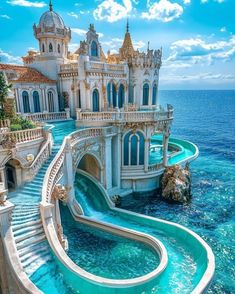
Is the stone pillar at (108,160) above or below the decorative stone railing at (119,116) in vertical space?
below

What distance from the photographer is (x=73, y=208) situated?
19234 millimetres

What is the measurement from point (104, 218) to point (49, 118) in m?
13.2

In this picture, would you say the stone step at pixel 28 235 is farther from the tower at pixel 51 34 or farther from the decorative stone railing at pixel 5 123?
the tower at pixel 51 34

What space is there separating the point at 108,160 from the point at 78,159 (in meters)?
5.08

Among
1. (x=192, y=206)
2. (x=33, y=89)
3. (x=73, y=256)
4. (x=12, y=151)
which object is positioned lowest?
(x=192, y=206)

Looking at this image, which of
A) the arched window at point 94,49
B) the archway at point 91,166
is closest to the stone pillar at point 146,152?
the archway at point 91,166

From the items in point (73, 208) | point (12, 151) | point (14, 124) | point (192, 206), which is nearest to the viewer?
point (12, 151)

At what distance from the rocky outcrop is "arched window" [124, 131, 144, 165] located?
403cm

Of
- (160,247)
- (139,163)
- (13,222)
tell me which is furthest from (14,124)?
(139,163)

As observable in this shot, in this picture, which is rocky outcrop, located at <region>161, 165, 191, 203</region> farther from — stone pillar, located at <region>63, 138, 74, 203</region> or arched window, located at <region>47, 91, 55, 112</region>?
arched window, located at <region>47, 91, 55, 112</region>

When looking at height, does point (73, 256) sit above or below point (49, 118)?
below

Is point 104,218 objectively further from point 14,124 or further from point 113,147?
point 14,124

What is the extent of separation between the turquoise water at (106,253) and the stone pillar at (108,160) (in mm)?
7554

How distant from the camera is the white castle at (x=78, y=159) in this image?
11.2 m
